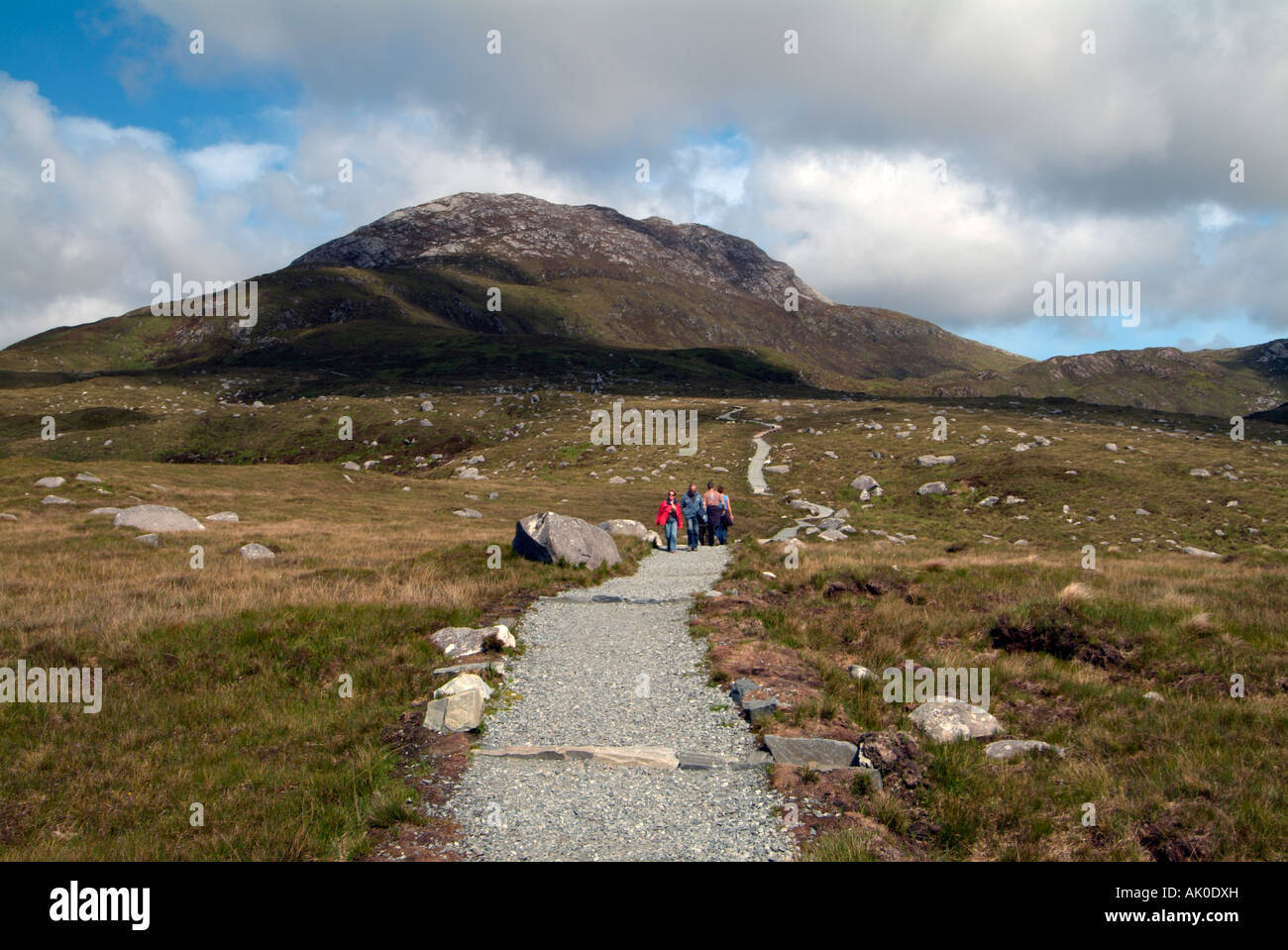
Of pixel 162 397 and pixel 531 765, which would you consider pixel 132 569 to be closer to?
pixel 531 765

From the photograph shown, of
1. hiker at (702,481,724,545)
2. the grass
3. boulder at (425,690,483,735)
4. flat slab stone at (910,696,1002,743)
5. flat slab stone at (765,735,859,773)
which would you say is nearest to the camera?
the grass

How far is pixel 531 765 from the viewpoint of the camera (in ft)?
28.9

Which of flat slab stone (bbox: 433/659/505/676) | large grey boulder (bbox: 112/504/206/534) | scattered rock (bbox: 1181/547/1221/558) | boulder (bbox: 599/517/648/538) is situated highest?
large grey boulder (bbox: 112/504/206/534)

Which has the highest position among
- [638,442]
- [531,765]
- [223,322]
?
[223,322]

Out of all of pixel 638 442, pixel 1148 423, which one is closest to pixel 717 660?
pixel 638 442

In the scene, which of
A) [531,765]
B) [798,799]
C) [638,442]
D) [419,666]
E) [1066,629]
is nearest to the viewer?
[798,799]

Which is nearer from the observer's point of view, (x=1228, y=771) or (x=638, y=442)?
(x=1228, y=771)

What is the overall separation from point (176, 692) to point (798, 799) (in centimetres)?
1061

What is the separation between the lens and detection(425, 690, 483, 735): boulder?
994 centimetres

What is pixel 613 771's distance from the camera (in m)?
8.60

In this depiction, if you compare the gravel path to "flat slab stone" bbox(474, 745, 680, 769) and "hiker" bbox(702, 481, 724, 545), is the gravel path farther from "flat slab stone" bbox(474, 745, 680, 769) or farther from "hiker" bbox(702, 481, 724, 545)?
"hiker" bbox(702, 481, 724, 545)

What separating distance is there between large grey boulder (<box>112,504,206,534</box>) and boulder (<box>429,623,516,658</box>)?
20.6 meters

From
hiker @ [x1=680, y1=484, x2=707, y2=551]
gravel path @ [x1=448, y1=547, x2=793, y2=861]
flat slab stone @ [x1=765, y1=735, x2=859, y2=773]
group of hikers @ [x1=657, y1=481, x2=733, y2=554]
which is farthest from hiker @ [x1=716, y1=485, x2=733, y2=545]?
flat slab stone @ [x1=765, y1=735, x2=859, y2=773]

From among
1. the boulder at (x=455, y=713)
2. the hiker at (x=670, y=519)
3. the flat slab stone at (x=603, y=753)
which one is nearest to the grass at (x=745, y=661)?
the boulder at (x=455, y=713)
